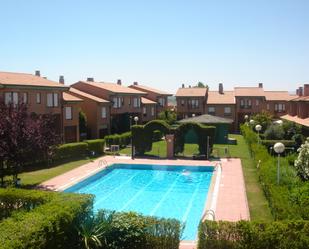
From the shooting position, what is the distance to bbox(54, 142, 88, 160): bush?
32.4 meters

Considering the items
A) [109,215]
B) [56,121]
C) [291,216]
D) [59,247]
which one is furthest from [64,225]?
[56,121]

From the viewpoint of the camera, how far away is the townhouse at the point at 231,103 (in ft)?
216

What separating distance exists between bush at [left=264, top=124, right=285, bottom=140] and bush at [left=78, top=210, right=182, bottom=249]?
106 ft

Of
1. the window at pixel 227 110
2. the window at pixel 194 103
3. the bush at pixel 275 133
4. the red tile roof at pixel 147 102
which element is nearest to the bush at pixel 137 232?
the bush at pixel 275 133

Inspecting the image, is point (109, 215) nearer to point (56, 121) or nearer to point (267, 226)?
point (267, 226)

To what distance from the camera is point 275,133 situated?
4281 cm

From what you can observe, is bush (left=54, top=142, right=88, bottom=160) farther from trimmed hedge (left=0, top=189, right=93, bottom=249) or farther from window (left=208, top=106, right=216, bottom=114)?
window (left=208, top=106, right=216, bottom=114)

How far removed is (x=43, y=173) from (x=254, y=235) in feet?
62.0

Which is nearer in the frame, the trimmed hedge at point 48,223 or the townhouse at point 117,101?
the trimmed hedge at point 48,223

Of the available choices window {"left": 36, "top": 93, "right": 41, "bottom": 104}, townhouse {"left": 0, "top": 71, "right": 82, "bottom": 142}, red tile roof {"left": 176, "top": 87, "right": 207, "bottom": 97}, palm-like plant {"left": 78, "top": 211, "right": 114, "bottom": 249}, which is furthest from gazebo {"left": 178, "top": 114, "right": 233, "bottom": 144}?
palm-like plant {"left": 78, "top": 211, "right": 114, "bottom": 249}

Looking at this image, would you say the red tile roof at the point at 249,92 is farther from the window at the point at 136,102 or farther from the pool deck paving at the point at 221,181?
the pool deck paving at the point at 221,181

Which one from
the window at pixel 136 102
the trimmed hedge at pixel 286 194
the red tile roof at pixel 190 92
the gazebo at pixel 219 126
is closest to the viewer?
the trimmed hedge at pixel 286 194

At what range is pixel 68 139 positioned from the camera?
4166cm

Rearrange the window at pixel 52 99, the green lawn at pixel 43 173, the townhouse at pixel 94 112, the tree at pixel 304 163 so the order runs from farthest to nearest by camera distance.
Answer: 1. the townhouse at pixel 94 112
2. the window at pixel 52 99
3. the green lawn at pixel 43 173
4. the tree at pixel 304 163
